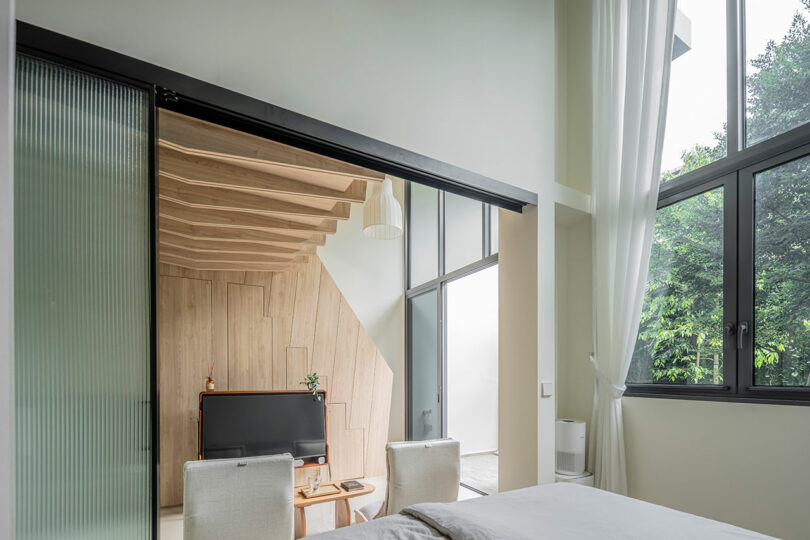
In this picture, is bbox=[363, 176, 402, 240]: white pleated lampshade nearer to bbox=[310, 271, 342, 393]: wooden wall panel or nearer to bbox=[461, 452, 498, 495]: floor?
bbox=[310, 271, 342, 393]: wooden wall panel

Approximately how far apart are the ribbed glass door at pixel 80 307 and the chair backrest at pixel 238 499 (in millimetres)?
605

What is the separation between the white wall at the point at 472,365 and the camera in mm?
4898

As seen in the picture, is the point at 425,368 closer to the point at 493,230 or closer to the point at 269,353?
the point at 269,353

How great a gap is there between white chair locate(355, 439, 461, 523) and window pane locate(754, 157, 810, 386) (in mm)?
1767

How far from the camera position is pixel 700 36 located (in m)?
3.27

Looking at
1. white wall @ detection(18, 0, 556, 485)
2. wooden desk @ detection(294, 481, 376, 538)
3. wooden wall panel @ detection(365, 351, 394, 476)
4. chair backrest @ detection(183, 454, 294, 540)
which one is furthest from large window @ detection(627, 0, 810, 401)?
wooden wall panel @ detection(365, 351, 394, 476)

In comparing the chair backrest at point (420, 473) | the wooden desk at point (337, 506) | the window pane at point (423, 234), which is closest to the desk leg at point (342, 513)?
the wooden desk at point (337, 506)

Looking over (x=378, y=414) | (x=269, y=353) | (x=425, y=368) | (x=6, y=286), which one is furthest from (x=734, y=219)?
(x=269, y=353)

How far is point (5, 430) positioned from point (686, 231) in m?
3.54

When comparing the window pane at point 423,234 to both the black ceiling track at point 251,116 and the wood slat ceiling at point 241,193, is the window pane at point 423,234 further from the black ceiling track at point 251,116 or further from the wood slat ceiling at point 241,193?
the black ceiling track at point 251,116

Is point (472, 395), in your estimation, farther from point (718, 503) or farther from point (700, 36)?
point (700, 36)

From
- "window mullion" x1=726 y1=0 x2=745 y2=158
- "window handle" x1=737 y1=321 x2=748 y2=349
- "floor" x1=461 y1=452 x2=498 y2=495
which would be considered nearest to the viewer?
"window handle" x1=737 y1=321 x2=748 y2=349

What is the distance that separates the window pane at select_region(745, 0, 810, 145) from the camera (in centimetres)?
269

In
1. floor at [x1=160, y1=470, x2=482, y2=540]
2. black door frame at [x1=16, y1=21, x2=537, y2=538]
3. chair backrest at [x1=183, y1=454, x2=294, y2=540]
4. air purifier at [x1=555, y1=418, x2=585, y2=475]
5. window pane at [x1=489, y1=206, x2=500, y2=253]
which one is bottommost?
floor at [x1=160, y1=470, x2=482, y2=540]
